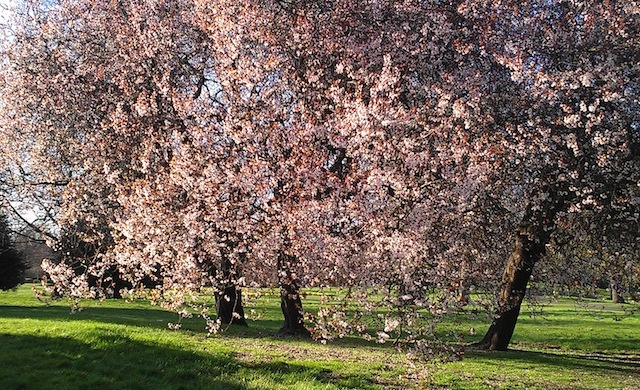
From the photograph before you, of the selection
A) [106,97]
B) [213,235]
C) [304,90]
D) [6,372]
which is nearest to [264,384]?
[213,235]

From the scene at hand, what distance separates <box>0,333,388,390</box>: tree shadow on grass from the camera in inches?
413

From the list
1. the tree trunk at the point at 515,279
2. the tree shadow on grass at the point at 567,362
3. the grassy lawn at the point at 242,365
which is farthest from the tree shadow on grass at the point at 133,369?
the tree shadow on grass at the point at 567,362

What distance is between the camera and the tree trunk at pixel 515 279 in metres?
14.6

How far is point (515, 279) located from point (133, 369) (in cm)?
1081

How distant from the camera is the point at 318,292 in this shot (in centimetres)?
1046

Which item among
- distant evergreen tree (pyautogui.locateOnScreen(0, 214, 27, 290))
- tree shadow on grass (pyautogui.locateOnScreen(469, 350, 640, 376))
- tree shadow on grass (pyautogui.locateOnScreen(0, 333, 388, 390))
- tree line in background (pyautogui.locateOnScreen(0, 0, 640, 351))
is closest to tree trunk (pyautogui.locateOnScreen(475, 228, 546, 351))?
tree line in background (pyautogui.locateOnScreen(0, 0, 640, 351))

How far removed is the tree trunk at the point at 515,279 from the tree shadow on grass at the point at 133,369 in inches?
216

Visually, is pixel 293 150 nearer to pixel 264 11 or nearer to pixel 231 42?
pixel 231 42

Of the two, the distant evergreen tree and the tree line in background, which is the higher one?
the tree line in background

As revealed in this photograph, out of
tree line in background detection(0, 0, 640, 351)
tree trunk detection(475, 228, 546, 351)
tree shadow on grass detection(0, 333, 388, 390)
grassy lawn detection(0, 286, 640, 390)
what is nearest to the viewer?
tree line in background detection(0, 0, 640, 351)

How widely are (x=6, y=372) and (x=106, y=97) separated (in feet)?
30.3

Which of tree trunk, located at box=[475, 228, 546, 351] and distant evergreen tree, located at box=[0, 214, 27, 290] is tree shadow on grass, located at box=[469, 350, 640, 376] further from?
distant evergreen tree, located at box=[0, 214, 27, 290]

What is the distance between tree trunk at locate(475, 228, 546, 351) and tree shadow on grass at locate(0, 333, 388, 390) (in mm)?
5489

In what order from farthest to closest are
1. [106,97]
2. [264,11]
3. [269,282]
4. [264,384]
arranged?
[106,97]
[264,11]
[269,282]
[264,384]
